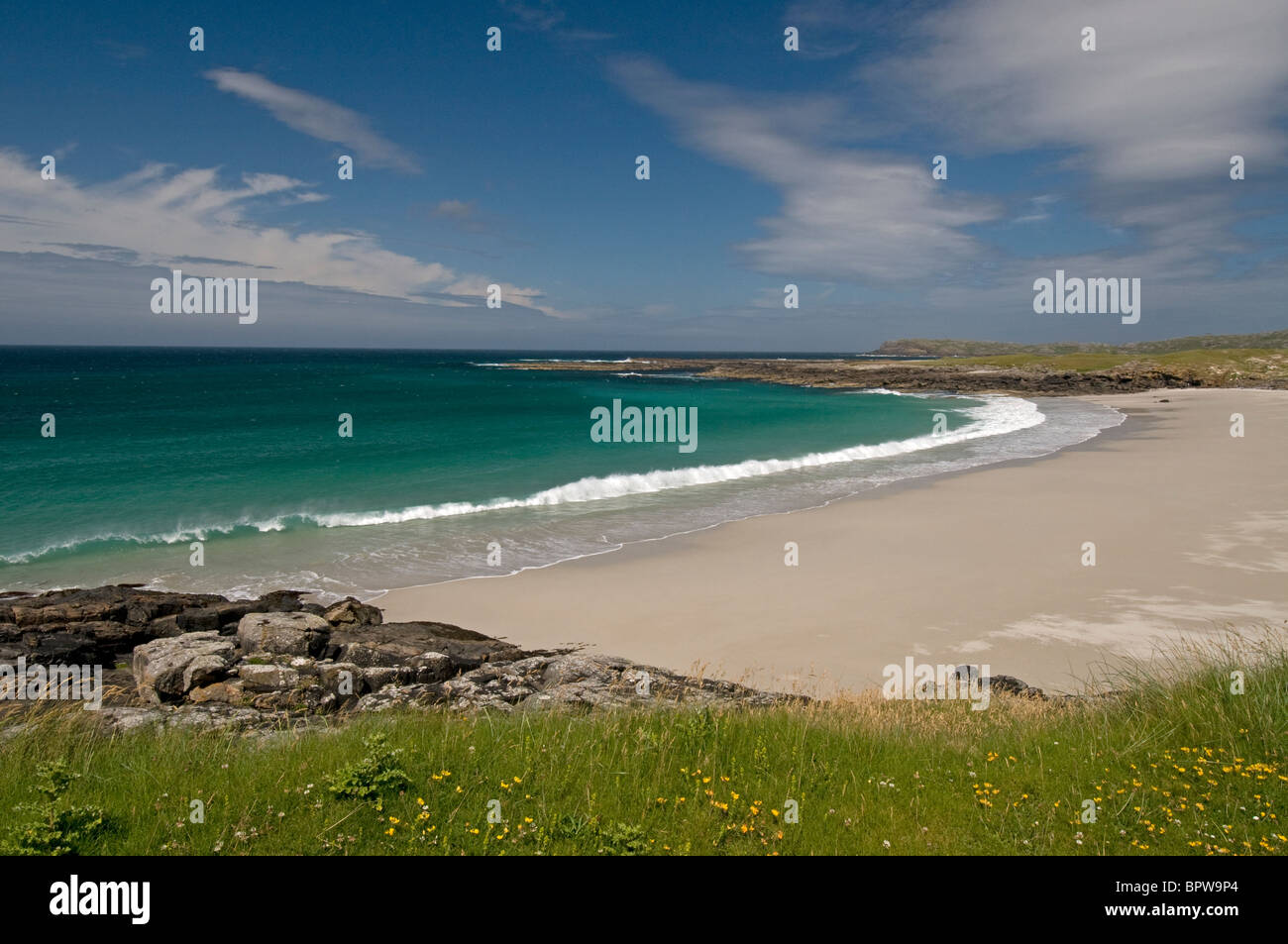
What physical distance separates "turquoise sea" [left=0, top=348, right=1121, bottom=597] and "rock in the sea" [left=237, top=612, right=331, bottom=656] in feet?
13.3

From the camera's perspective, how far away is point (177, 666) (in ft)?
29.7

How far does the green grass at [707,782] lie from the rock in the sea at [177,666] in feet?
9.01

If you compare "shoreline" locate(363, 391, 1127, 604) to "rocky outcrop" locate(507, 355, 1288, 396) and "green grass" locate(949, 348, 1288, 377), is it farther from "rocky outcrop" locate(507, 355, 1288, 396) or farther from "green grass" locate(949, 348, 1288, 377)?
"green grass" locate(949, 348, 1288, 377)

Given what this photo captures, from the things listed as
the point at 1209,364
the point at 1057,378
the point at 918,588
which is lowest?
the point at 918,588

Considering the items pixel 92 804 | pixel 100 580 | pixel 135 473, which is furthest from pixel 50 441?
pixel 92 804

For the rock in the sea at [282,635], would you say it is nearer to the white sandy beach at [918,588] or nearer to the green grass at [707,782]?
the white sandy beach at [918,588]

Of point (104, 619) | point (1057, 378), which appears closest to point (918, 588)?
point (104, 619)

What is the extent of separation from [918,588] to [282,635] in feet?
38.4

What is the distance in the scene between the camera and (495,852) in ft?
13.8

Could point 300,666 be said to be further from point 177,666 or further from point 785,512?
point 785,512

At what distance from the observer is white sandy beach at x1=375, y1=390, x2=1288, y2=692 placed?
37.8 ft

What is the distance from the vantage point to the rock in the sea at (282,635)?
1011cm
